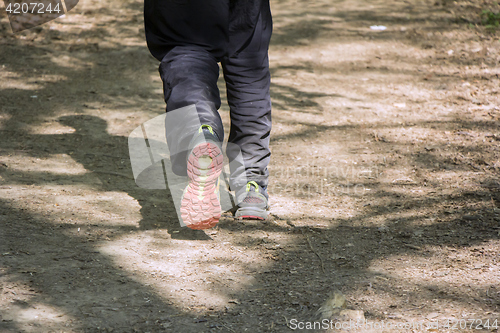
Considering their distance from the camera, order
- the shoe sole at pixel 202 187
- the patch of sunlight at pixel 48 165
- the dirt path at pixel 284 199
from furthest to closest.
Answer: the patch of sunlight at pixel 48 165
the shoe sole at pixel 202 187
the dirt path at pixel 284 199

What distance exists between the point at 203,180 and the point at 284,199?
875 millimetres

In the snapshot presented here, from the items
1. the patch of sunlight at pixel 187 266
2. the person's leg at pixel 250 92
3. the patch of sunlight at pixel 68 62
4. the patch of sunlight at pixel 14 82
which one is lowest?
the patch of sunlight at pixel 187 266

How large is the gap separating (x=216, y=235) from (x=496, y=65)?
11.8ft

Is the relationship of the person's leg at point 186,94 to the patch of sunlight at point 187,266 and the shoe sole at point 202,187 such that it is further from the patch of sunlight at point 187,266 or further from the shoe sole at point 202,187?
the patch of sunlight at point 187,266

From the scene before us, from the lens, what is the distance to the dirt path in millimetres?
1741

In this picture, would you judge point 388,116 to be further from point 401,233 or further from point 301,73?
point 401,233

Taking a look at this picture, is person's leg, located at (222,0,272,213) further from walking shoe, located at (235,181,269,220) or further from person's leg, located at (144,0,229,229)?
person's leg, located at (144,0,229,229)

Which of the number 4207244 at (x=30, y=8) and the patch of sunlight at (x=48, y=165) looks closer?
the patch of sunlight at (x=48, y=165)

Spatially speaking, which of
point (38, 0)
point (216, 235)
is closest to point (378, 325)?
point (216, 235)

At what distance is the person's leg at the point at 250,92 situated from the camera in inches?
90.8

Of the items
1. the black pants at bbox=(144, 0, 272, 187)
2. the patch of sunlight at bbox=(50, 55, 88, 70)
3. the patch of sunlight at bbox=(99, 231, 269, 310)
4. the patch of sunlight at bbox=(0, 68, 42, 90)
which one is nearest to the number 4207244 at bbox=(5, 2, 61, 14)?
the patch of sunlight at bbox=(50, 55, 88, 70)

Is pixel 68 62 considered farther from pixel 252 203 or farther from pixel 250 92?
pixel 252 203

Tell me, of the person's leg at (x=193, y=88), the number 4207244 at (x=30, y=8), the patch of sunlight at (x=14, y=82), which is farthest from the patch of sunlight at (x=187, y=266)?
the number 4207244 at (x=30, y=8)

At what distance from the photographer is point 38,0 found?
593 cm
